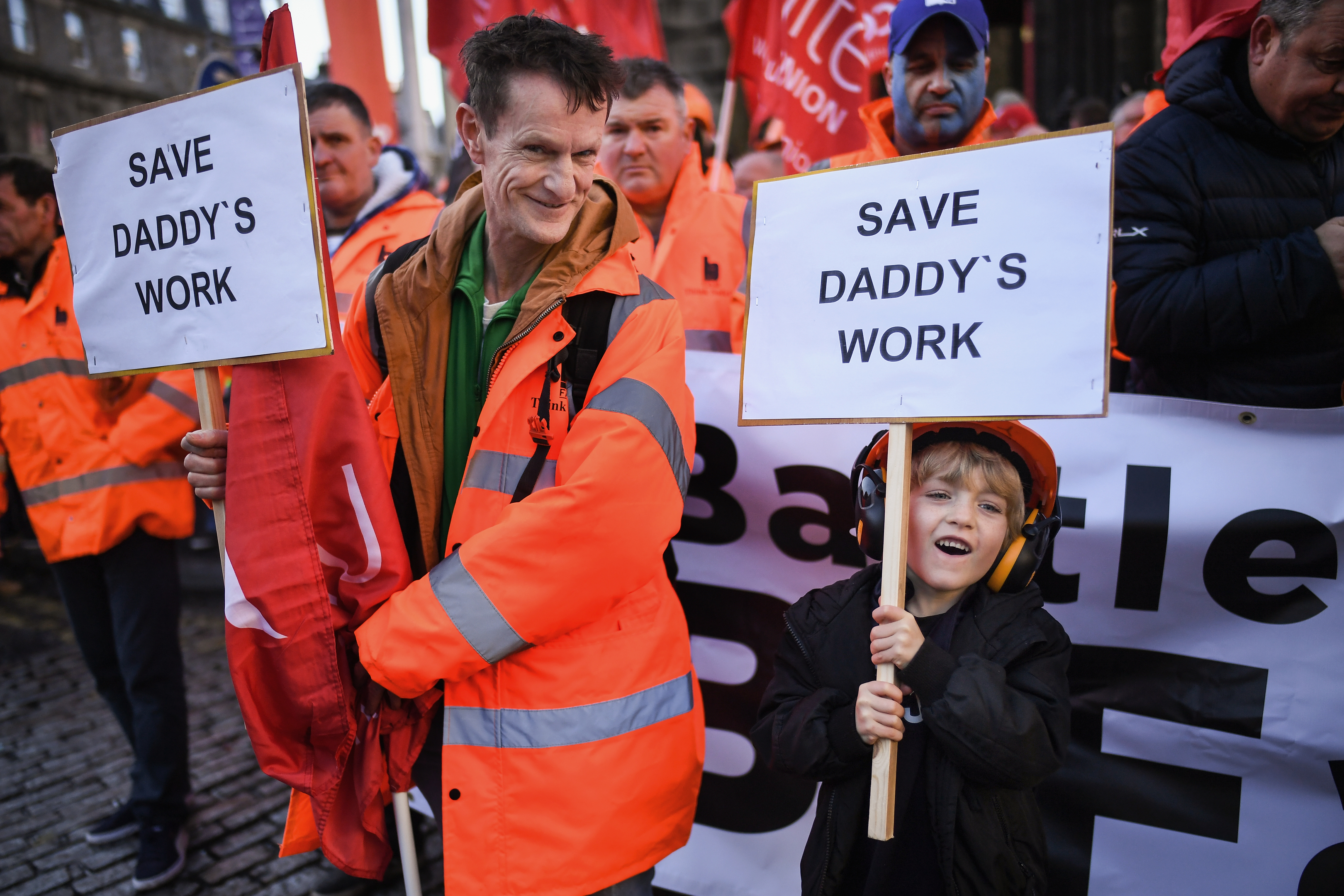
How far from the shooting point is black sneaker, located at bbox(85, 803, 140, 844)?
3346mm

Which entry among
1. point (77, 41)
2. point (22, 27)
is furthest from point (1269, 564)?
point (77, 41)

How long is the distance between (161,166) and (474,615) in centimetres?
125

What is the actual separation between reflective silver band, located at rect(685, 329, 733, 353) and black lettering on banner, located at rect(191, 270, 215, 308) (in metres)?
1.89

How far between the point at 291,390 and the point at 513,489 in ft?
1.78

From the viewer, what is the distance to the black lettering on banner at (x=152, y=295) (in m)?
1.94

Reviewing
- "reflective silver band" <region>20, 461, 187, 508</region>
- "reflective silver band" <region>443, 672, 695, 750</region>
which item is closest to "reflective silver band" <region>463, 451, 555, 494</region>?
"reflective silver band" <region>443, 672, 695, 750</region>

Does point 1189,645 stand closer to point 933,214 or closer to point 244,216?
point 933,214

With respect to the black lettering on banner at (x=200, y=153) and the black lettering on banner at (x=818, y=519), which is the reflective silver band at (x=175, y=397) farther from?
the black lettering on banner at (x=818, y=519)

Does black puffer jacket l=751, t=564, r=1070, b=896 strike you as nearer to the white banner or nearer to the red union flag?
the white banner

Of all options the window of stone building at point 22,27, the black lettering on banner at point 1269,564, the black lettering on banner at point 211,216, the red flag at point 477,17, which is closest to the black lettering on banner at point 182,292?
the black lettering on banner at point 211,216

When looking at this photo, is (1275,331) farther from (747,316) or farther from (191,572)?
(191,572)

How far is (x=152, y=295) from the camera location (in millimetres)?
1950

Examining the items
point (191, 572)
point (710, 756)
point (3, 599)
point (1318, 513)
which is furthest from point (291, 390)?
point (3, 599)

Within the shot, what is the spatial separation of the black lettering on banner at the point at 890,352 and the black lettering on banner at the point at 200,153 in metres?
1.47
